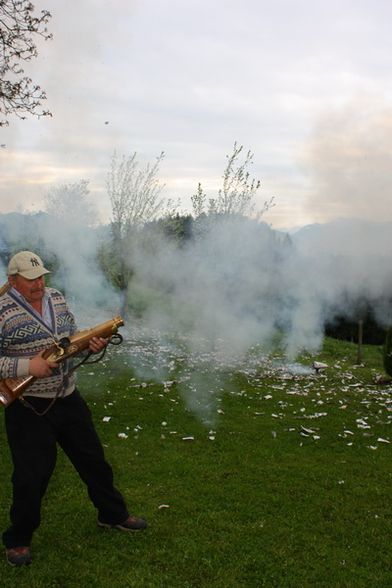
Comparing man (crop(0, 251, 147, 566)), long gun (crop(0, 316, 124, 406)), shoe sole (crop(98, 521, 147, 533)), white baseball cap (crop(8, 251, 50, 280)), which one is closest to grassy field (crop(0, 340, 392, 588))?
shoe sole (crop(98, 521, 147, 533))

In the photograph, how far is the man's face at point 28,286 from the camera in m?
4.95

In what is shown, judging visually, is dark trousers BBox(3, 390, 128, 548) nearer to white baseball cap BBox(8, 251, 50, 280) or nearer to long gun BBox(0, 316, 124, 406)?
long gun BBox(0, 316, 124, 406)

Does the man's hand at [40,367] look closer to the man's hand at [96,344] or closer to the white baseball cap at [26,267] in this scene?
the man's hand at [96,344]

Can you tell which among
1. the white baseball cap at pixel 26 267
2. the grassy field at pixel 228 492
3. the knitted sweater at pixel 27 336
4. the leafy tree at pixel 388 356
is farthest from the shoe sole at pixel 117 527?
the leafy tree at pixel 388 356

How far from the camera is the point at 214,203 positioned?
18031mm

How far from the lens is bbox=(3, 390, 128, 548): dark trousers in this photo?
482cm

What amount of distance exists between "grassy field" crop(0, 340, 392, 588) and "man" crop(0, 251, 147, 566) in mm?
587

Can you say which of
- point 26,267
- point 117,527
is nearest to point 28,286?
point 26,267

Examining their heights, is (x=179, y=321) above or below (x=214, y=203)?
below

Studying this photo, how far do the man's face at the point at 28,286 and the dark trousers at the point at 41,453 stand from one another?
93cm

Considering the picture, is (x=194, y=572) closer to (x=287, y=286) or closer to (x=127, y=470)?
(x=127, y=470)

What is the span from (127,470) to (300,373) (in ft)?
27.9

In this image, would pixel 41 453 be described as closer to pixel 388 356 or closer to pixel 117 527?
pixel 117 527

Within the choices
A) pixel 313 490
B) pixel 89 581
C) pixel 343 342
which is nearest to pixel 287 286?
pixel 343 342
